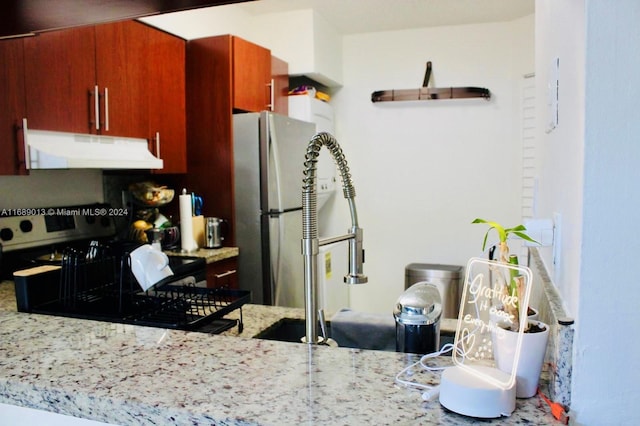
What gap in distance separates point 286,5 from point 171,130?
134 cm

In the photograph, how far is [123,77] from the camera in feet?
8.80

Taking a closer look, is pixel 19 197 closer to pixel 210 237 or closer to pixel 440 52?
pixel 210 237

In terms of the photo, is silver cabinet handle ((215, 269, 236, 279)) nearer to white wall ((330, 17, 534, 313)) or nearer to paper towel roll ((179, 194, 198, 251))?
paper towel roll ((179, 194, 198, 251))

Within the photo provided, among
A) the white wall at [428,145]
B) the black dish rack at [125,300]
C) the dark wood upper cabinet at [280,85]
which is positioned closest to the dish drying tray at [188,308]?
the black dish rack at [125,300]

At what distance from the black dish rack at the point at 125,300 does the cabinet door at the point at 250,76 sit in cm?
179

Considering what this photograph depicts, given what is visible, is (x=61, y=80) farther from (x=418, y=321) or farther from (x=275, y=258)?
(x=418, y=321)

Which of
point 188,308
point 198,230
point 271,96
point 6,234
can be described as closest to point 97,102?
point 6,234

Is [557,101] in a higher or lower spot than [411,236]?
higher

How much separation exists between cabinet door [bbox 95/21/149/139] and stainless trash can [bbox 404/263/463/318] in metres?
2.29

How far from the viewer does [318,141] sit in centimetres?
113

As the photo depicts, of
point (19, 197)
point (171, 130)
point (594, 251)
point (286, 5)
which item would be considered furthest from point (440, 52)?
point (594, 251)

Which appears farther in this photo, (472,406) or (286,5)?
(286,5)

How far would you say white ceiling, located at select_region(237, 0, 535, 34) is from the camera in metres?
3.60

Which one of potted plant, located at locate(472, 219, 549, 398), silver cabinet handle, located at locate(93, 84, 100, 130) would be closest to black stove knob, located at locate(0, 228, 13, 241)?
silver cabinet handle, located at locate(93, 84, 100, 130)
